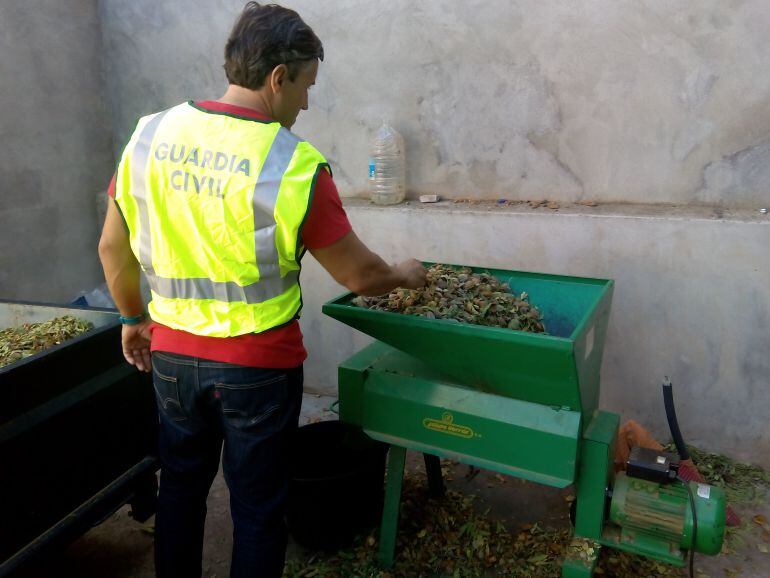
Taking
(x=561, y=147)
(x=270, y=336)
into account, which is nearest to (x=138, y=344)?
(x=270, y=336)

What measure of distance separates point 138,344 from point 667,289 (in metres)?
2.70

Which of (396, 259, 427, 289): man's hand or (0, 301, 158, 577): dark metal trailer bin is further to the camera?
(396, 259, 427, 289): man's hand

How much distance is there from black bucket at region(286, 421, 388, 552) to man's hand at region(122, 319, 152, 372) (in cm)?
72

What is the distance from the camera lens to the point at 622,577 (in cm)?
272

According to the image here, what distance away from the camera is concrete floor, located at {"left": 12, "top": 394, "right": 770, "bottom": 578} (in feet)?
9.45

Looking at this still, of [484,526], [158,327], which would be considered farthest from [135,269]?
[484,526]

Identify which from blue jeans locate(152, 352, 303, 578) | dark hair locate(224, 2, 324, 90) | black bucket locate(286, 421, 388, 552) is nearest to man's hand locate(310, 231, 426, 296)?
blue jeans locate(152, 352, 303, 578)

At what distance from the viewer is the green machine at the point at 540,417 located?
7.28 ft

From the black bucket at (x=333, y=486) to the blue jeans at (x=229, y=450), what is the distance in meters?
0.47

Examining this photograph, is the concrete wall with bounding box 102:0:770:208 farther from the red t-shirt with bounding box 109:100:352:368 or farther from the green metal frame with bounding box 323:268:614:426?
the red t-shirt with bounding box 109:100:352:368

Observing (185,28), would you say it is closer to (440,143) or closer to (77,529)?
(440,143)

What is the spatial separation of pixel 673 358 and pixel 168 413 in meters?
2.71

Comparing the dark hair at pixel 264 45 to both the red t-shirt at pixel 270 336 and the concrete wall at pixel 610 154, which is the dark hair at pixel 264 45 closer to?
the red t-shirt at pixel 270 336

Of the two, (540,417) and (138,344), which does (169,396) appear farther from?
(540,417)
